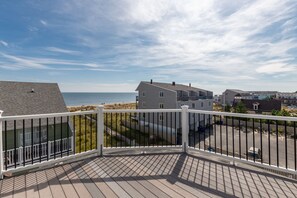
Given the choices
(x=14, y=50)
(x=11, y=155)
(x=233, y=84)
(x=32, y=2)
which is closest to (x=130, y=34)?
(x=32, y=2)

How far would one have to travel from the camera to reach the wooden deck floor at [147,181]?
6.98 ft

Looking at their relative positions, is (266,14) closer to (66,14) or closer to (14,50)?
(66,14)

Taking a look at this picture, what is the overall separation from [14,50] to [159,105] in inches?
563

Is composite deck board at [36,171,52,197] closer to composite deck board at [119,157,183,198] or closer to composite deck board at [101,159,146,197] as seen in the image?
composite deck board at [101,159,146,197]

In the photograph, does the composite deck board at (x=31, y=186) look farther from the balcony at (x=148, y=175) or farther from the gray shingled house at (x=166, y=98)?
the gray shingled house at (x=166, y=98)

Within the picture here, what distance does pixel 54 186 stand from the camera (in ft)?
7.48

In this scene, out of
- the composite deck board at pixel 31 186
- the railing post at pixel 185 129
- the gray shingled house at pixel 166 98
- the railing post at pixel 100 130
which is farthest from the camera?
the gray shingled house at pixel 166 98

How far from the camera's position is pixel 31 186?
7.48 ft

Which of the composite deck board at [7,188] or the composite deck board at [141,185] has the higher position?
the composite deck board at [7,188]

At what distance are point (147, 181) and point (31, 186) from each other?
1.47m

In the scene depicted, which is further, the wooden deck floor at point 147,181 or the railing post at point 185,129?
the railing post at point 185,129

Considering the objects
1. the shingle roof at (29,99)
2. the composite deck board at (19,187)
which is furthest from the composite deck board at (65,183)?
the shingle roof at (29,99)

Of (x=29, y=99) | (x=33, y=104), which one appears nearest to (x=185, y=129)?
(x=33, y=104)

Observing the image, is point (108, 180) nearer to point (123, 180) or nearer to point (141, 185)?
point (123, 180)
